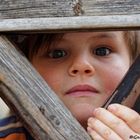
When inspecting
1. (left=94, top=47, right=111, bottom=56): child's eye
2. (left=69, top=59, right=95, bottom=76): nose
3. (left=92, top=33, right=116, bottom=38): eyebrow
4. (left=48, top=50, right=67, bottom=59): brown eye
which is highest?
→ (left=48, top=50, right=67, bottom=59): brown eye

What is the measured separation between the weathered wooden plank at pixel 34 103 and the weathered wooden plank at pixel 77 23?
80 mm

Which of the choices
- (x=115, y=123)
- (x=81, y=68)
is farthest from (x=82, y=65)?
(x=115, y=123)

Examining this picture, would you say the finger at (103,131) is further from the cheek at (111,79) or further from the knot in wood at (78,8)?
the cheek at (111,79)

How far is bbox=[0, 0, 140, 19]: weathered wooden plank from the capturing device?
1130 millimetres

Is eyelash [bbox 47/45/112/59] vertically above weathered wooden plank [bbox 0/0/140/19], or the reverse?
eyelash [bbox 47/45/112/59]

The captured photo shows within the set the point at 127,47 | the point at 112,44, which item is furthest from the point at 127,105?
the point at 127,47

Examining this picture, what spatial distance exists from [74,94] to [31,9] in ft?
1.57

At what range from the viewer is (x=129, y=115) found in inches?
45.4

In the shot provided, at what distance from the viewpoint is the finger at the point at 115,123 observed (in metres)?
1.14

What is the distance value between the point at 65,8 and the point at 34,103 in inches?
9.5

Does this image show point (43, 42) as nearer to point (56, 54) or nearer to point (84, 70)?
point (56, 54)

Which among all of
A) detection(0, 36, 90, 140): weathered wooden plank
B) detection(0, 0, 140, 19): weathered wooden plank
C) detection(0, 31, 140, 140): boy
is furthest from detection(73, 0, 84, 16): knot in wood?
detection(0, 31, 140, 140): boy

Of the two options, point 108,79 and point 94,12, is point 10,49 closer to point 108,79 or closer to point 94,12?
point 94,12

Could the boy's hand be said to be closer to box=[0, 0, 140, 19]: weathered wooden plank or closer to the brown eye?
box=[0, 0, 140, 19]: weathered wooden plank
